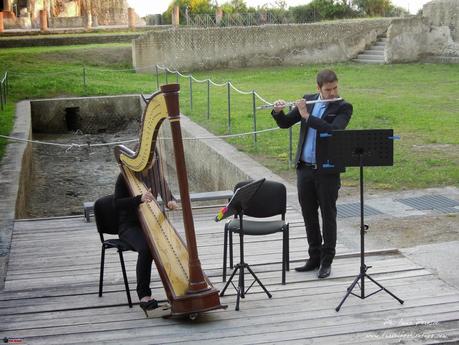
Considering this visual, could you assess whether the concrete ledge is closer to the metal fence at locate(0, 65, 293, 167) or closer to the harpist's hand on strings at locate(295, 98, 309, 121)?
the harpist's hand on strings at locate(295, 98, 309, 121)

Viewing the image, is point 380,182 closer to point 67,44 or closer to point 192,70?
point 192,70

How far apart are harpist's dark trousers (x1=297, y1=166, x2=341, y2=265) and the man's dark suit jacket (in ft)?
0.39

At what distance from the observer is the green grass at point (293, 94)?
12.3 metres

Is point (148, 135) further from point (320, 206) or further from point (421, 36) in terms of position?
point (421, 36)

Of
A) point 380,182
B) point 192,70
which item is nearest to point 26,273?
point 380,182

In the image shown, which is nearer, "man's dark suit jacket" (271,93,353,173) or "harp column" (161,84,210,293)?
"harp column" (161,84,210,293)

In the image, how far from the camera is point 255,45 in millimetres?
27828

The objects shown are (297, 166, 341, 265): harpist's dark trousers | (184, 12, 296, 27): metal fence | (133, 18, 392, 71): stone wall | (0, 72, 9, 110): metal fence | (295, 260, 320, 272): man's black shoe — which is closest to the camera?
(297, 166, 341, 265): harpist's dark trousers

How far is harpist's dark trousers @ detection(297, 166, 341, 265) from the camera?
7.00 m

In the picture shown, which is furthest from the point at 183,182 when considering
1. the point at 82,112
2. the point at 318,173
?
the point at 82,112

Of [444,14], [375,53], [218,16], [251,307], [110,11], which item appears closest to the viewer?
[251,307]

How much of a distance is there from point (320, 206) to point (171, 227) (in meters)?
1.29

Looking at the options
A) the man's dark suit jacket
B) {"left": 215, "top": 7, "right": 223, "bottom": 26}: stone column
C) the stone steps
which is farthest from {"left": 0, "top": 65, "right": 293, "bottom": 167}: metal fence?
{"left": 215, "top": 7, "right": 223, "bottom": 26}: stone column

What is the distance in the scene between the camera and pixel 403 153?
1284 cm
